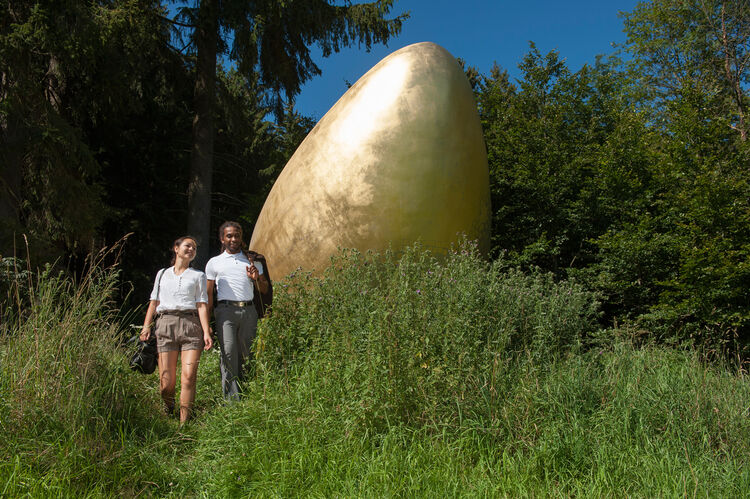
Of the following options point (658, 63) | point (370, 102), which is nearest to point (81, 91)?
point (370, 102)

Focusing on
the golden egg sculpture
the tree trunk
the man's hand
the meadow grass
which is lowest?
the meadow grass

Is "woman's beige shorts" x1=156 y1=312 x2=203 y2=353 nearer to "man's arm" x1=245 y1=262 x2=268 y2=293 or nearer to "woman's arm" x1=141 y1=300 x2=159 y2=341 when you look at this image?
"woman's arm" x1=141 y1=300 x2=159 y2=341

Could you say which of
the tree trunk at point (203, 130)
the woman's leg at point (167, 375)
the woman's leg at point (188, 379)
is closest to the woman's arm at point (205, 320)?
the woman's leg at point (188, 379)

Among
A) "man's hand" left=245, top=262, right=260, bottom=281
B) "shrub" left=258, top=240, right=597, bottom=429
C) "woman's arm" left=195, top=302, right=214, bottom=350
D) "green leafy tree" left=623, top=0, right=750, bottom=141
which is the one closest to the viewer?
"shrub" left=258, top=240, right=597, bottom=429

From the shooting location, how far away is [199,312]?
167 inches

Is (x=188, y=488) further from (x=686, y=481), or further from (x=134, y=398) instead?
(x=686, y=481)

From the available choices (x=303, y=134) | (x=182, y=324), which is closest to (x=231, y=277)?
(x=182, y=324)

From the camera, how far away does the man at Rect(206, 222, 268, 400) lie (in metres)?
4.42

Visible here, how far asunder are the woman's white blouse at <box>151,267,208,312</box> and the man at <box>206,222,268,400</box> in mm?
221

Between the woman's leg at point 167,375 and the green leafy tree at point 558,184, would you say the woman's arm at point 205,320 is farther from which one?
the green leafy tree at point 558,184

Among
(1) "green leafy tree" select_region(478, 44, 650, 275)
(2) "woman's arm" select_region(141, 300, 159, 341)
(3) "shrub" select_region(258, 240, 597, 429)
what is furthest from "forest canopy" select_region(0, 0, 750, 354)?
(2) "woman's arm" select_region(141, 300, 159, 341)

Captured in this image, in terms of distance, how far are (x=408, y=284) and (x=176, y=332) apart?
78.6 inches

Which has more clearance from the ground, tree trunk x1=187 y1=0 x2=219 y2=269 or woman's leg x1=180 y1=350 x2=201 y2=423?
tree trunk x1=187 y1=0 x2=219 y2=269

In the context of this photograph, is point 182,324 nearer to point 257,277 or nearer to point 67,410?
point 257,277
